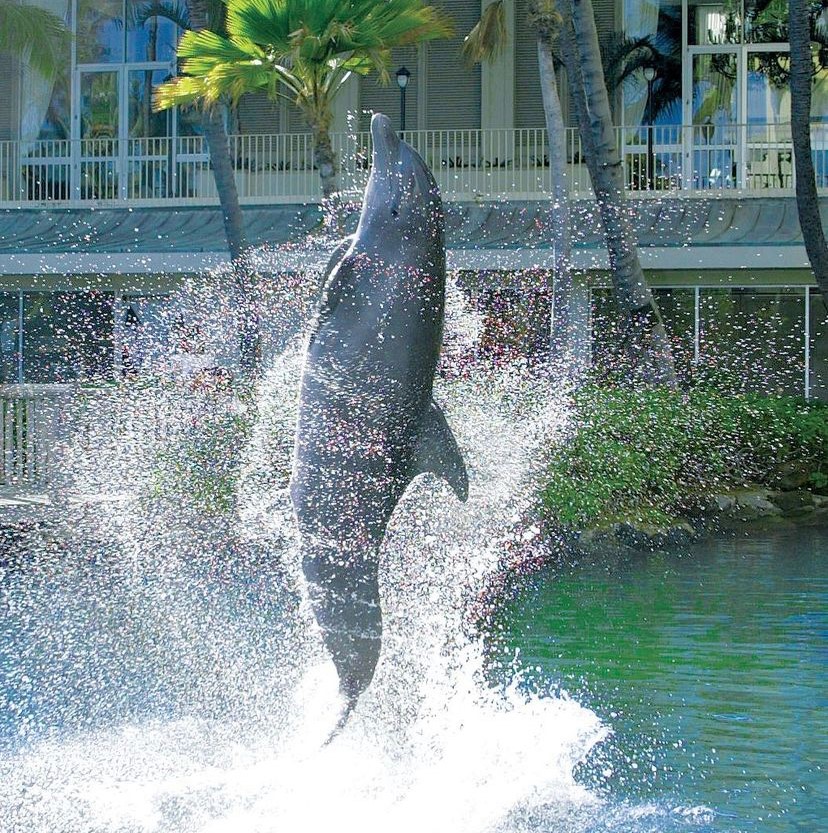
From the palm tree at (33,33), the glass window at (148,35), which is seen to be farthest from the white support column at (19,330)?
the glass window at (148,35)

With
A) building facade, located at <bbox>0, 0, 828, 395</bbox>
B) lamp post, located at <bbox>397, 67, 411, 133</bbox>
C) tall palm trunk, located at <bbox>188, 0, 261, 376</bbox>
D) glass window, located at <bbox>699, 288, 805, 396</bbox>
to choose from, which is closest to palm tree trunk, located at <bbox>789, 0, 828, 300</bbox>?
building facade, located at <bbox>0, 0, 828, 395</bbox>

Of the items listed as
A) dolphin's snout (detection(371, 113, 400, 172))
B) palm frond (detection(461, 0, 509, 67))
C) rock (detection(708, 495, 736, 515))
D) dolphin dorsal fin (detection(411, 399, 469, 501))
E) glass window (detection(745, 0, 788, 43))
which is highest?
glass window (detection(745, 0, 788, 43))

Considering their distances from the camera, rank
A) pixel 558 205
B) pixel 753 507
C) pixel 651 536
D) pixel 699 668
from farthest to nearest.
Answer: pixel 558 205 → pixel 753 507 → pixel 651 536 → pixel 699 668

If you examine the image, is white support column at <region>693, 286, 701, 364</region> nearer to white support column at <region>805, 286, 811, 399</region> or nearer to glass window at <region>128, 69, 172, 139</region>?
white support column at <region>805, 286, 811, 399</region>

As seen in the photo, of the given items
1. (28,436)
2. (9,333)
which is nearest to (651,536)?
(28,436)

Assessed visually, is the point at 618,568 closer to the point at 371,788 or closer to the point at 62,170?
the point at 371,788

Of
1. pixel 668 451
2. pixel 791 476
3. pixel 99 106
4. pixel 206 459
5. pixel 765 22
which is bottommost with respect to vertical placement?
pixel 791 476

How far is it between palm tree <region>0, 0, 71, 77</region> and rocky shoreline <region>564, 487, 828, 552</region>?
1383 cm

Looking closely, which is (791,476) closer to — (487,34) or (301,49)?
(301,49)

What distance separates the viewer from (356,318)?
5250mm

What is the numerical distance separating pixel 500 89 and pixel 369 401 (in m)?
20.9

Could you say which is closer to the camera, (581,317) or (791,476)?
(791,476)

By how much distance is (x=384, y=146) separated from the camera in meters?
5.20

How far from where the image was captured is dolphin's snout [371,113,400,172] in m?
5.20
